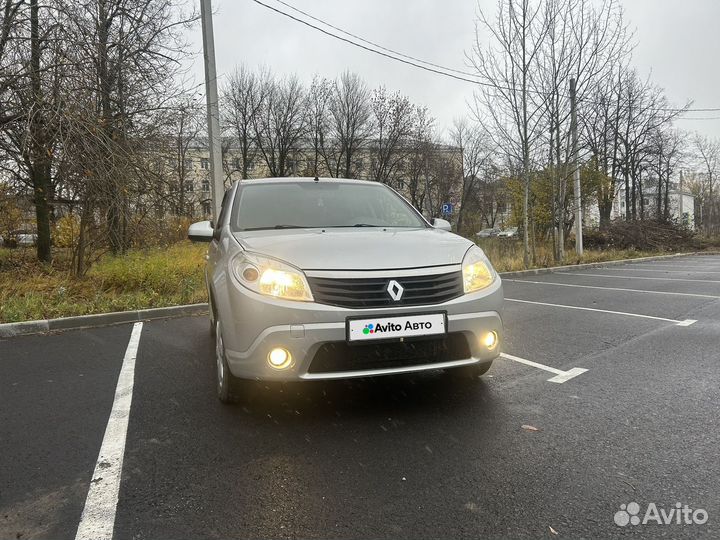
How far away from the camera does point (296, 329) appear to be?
2.68 m

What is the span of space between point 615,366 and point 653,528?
8.09 feet

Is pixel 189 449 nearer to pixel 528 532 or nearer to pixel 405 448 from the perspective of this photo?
pixel 405 448

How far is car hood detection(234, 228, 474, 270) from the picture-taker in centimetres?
282

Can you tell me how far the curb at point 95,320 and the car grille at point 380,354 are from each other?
17.0ft

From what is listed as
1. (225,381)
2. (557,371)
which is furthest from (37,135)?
(557,371)

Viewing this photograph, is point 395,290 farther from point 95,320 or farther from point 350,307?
point 95,320

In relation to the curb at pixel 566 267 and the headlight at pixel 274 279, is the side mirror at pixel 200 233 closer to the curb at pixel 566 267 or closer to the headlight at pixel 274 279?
the headlight at pixel 274 279

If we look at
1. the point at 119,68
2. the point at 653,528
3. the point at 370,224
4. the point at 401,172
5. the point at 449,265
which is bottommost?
the point at 653,528

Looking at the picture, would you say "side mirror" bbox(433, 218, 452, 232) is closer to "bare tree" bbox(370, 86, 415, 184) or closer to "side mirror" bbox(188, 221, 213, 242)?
"side mirror" bbox(188, 221, 213, 242)

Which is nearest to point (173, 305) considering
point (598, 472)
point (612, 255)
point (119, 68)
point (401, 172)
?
point (119, 68)

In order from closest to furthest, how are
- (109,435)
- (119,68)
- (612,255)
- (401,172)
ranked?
(109,435) < (119,68) < (612,255) < (401,172)

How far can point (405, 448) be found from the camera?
8.41ft

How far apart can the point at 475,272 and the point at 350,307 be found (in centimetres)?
93

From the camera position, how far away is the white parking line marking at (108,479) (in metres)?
1.91
